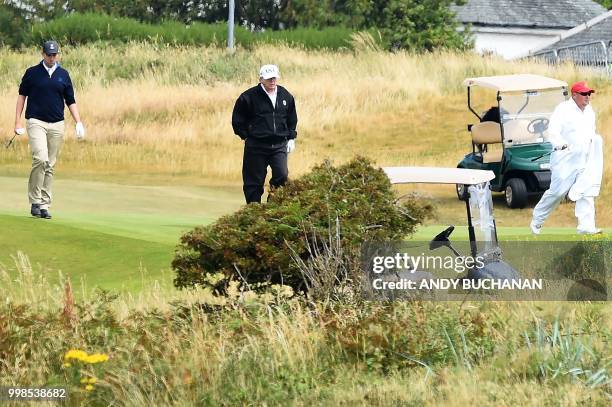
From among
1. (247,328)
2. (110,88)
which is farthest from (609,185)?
(110,88)

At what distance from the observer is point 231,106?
111 feet

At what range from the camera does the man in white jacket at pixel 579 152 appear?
15.9 metres

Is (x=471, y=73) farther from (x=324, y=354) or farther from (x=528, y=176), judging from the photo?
(x=324, y=354)

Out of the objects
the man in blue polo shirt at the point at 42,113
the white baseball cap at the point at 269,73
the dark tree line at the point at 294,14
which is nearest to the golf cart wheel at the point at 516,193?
the white baseball cap at the point at 269,73

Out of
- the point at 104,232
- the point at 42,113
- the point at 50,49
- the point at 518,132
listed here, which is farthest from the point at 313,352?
the point at 518,132

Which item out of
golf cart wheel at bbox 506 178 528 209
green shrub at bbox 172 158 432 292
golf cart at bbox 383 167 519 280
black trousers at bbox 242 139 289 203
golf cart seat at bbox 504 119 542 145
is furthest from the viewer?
golf cart seat at bbox 504 119 542 145

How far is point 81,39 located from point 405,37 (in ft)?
41.6

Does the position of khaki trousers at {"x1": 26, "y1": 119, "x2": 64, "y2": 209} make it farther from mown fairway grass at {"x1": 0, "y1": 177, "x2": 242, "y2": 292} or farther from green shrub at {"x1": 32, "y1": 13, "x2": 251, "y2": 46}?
green shrub at {"x1": 32, "y1": 13, "x2": 251, "y2": 46}

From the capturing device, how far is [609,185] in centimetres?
2314

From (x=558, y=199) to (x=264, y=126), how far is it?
155 inches

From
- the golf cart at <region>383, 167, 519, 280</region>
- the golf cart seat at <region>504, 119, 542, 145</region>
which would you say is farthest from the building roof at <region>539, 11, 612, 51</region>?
the golf cart at <region>383, 167, 519, 280</region>

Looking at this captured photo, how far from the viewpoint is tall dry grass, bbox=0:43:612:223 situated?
90.1 feet

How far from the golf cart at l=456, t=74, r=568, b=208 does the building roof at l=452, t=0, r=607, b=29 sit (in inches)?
1648

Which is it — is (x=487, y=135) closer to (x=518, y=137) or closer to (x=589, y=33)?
(x=518, y=137)
